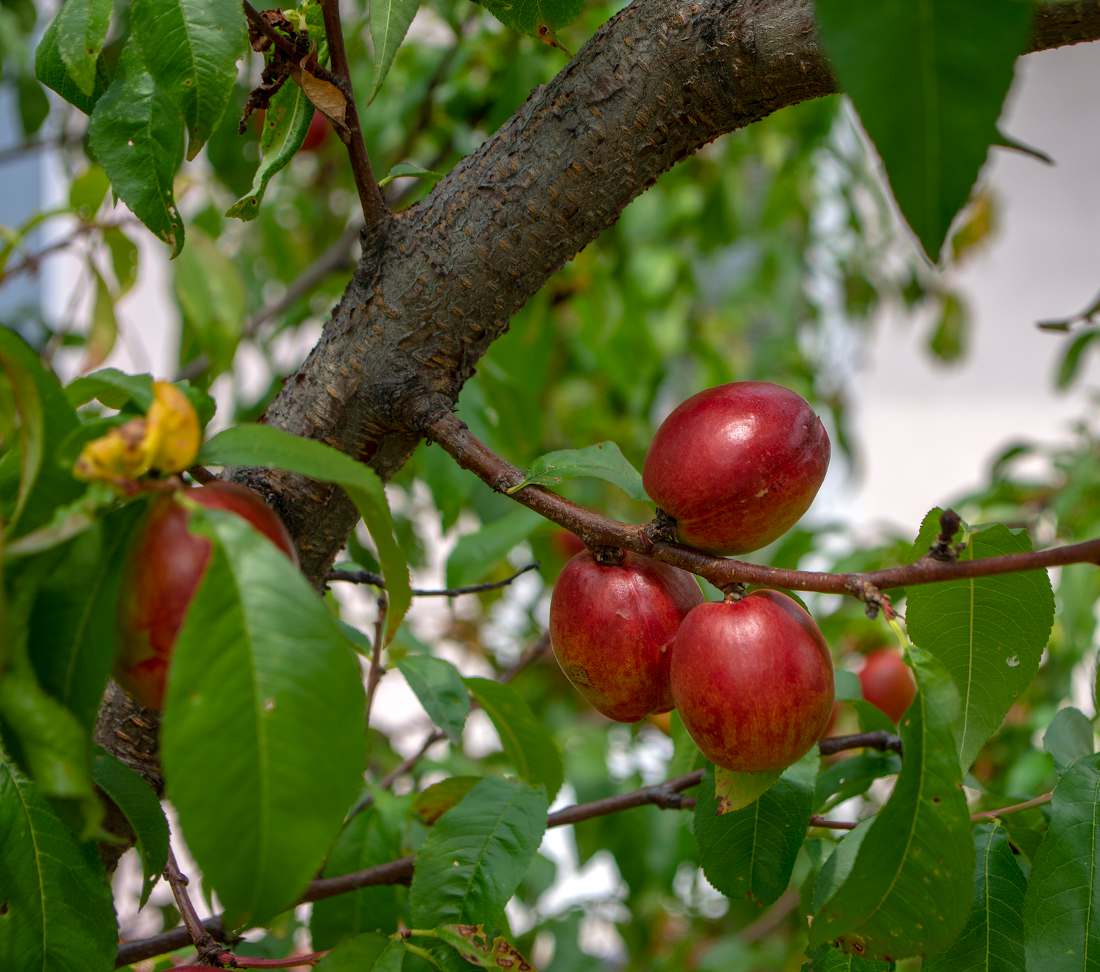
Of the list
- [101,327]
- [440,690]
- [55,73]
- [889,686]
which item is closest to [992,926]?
[440,690]

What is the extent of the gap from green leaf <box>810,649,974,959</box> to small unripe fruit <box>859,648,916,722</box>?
0.45 m

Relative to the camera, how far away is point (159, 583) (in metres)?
0.33

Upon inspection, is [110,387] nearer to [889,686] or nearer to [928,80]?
[928,80]

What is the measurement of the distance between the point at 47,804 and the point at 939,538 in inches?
11.9

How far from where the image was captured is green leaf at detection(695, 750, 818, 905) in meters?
0.50

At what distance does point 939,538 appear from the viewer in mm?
355

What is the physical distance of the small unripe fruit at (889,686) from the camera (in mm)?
815

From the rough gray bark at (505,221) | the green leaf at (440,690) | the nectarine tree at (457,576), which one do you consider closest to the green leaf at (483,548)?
the nectarine tree at (457,576)

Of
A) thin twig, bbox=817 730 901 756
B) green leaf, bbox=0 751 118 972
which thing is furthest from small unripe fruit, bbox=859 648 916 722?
green leaf, bbox=0 751 118 972

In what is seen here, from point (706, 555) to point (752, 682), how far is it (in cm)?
6

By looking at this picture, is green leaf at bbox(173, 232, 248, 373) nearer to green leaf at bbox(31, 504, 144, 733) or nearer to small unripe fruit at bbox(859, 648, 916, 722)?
green leaf at bbox(31, 504, 144, 733)

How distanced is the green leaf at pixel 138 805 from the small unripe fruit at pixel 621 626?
0.16m

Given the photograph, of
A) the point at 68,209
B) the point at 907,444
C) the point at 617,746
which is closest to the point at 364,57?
the point at 68,209

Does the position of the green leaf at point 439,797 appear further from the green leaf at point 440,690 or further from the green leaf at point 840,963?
the green leaf at point 840,963
